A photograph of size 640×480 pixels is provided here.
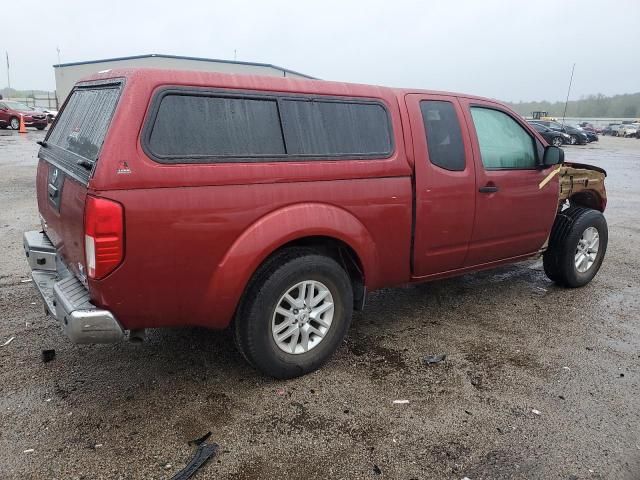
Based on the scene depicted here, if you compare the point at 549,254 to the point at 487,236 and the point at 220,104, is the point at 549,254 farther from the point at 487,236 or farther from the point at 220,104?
the point at 220,104

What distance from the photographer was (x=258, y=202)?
2.89 meters

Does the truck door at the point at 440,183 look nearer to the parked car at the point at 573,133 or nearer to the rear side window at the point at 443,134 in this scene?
the rear side window at the point at 443,134

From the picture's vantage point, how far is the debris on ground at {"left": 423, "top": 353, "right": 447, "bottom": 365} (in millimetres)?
3584

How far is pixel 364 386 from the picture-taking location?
10.6 ft

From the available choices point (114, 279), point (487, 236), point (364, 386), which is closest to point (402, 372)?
point (364, 386)

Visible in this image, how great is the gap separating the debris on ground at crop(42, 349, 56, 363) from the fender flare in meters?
1.30

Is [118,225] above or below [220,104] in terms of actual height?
below

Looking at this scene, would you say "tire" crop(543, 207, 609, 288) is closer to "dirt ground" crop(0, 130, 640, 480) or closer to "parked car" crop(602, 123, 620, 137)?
"dirt ground" crop(0, 130, 640, 480)

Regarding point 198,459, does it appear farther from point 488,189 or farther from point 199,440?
point 488,189

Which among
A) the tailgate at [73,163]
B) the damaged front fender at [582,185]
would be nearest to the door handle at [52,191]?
the tailgate at [73,163]

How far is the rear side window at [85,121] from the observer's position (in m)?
2.74

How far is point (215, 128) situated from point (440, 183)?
1.73 metres

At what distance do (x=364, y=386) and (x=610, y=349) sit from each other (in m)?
2.03

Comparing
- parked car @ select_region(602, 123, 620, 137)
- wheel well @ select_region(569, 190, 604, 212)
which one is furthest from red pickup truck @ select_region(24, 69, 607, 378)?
parked car @ select_region(602, 123, 620, 137)
